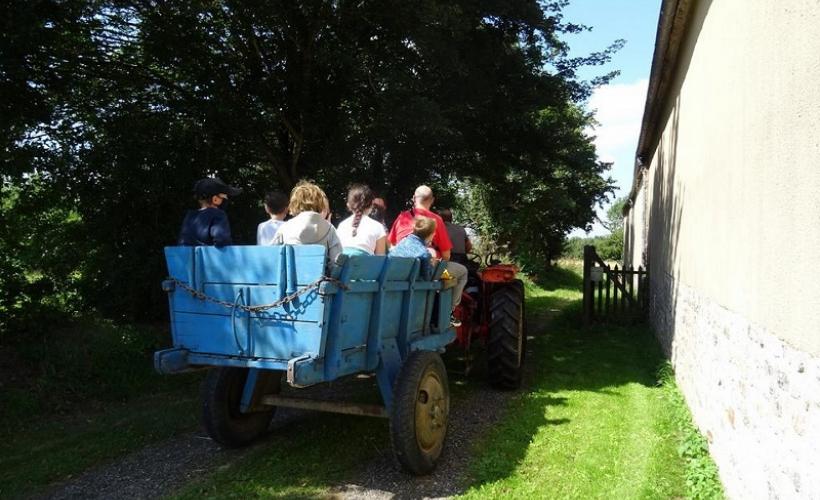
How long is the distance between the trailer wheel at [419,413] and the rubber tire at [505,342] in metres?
1.88

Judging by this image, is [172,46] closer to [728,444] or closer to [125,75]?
[125,75]

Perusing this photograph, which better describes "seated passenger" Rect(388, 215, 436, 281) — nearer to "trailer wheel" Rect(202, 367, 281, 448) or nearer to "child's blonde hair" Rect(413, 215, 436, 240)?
"child's blonde hair" Rect(413, 215, 436, 240)

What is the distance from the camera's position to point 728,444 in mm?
3887

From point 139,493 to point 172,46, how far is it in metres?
5.96

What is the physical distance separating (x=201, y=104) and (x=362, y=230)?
4.42 meters

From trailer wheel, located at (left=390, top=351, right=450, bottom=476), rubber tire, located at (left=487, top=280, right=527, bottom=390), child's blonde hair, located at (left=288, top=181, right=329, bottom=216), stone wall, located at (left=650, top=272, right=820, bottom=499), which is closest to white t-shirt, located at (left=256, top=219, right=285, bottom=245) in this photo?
child's blonde hair, located at (left=288, top=181, right=329, bottom=216)

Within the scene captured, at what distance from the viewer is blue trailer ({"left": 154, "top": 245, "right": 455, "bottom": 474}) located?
382 cm

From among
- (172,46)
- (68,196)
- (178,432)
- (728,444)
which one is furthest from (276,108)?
(728,444)

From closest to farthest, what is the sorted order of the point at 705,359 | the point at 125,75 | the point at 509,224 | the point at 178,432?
1. the point at 705,359
2. the point at 178,432
3. the point at 125,75
4. the point at 509,224

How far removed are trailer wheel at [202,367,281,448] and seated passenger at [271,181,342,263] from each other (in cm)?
121

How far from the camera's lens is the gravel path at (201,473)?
4191 millimetres

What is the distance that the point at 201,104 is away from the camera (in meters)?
8.20

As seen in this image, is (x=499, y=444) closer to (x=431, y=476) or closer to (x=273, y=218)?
(x=431, y=476)

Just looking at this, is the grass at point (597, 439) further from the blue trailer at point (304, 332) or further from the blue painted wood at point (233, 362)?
the blue painted wood at point (233, 362)
